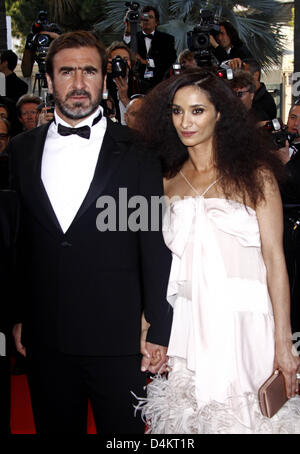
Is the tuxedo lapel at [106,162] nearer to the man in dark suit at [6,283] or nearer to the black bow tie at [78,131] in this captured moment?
the black bow tie at [78,131]

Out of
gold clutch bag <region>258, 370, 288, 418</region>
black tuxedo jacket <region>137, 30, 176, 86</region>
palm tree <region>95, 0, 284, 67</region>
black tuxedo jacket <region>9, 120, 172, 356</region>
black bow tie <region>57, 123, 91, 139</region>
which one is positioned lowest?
gold clutch bag <region>258, 370, 288, 418</region>

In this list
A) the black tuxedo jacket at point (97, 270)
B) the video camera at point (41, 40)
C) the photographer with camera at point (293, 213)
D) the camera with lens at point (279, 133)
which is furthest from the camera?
the video camera at point (41, 40)

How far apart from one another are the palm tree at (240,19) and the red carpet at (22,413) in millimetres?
9022

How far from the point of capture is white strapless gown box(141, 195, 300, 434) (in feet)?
6.56

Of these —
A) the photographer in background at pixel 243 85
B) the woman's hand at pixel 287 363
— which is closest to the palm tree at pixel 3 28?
the photographer in background at pixel 243 85

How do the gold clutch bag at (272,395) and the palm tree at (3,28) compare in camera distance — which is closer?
the gold clutch bag at (272,395)

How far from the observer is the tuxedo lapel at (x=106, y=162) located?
201 centimetres

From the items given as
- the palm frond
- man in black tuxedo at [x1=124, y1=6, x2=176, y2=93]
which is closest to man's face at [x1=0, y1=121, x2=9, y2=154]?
man in black tuxedo at [x1=124, y1=6, x2=176, y2=93]

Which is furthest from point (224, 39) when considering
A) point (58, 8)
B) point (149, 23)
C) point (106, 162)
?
point (58, 8)

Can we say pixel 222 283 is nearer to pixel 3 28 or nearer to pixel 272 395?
pixel 272 395

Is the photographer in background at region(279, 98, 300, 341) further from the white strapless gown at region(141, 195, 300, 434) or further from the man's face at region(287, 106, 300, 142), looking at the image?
the white strapless gown at region(141, 195, 300, 434)

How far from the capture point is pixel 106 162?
6.77ft

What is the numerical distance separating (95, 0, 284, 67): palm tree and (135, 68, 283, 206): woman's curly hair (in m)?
9.47

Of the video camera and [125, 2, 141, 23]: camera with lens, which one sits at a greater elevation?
[125, 2, 141, 23]: camera with lens
